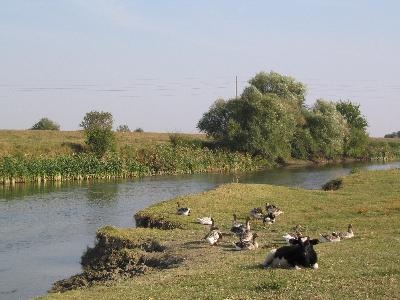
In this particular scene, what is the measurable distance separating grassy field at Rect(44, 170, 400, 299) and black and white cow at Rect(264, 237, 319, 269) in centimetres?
39

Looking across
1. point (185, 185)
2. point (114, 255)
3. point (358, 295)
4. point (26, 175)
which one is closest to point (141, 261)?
point (114, 255)

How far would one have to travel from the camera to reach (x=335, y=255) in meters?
17.8

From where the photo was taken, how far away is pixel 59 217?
1463 inches

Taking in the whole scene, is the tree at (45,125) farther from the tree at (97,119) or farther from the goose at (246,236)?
the goose at (246,236)

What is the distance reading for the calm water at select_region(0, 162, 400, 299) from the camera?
23375mm

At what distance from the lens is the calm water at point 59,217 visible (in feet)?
76.7

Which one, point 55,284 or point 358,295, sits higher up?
point 358,295

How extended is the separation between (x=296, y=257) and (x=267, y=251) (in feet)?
12.3

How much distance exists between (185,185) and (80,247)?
2972 cm

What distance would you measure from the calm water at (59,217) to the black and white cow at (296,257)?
9043 mm

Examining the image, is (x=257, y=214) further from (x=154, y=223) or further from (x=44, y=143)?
(x=44, y=143)

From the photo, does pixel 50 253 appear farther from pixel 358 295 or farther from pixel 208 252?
pixel 358 295

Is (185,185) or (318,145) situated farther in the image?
(318,145)

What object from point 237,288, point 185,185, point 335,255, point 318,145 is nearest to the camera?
point 237,288
